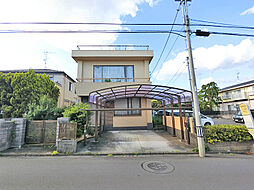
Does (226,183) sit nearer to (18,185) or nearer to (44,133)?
(18,185)

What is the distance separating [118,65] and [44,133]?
27.0 ft

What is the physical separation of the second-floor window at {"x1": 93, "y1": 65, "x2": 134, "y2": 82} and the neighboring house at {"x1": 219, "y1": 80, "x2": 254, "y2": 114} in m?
18.7

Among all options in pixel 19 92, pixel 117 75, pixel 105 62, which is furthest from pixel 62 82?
pixel 117 75

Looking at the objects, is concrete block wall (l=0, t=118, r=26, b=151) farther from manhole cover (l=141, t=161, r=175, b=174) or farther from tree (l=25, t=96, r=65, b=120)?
manhole cover (l=141, t=161, r=175, b=174)

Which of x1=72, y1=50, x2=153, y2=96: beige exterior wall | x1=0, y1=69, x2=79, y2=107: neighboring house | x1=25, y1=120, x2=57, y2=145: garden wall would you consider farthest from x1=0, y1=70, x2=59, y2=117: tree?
x1=0, y1=69, x2=79, y2=107: neighboring house

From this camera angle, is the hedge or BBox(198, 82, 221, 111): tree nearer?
the hedge

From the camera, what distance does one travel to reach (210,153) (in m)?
5.23

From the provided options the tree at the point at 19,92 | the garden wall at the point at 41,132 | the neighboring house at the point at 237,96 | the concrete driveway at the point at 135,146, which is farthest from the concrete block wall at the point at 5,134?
the neighboring house at the point at 237,96

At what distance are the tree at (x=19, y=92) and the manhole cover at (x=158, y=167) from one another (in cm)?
1023

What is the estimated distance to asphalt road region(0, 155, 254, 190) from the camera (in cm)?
292

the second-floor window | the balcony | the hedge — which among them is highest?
the second-floor window

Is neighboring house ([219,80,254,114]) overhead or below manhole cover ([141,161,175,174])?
overhead

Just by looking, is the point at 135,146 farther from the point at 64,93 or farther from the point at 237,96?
the point at 237,96

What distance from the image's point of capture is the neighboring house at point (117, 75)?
36.2 feet
